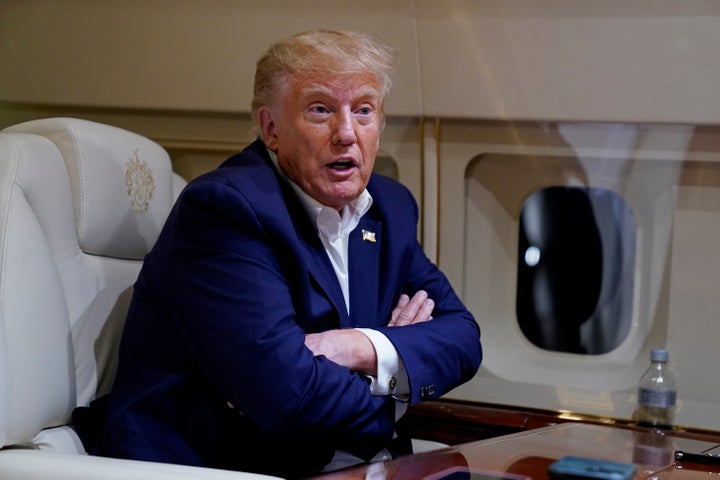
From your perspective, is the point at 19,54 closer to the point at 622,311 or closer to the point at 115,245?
the point at 115,245

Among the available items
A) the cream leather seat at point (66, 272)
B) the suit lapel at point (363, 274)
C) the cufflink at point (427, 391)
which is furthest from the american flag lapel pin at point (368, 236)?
the cream leather seat at point (66, 272)

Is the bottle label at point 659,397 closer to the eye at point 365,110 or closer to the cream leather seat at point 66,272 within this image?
the eye at point 365,110

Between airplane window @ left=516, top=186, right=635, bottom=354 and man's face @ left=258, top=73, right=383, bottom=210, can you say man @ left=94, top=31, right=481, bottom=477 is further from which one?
airplane window @ left=516, top=186, right=635, bottom=354

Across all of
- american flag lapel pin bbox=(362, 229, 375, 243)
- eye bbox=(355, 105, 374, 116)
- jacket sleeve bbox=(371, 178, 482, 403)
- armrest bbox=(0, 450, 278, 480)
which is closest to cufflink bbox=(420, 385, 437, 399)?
jacket sleeve bbox=(371, 178, 482, 403)

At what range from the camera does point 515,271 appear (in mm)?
3096

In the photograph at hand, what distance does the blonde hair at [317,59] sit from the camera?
2.26 meters

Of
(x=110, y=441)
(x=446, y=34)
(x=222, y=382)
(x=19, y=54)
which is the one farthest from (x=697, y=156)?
(x=19, y=54)

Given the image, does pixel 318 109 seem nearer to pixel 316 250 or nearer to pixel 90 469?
pixel 316 250

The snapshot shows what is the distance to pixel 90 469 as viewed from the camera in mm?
1951

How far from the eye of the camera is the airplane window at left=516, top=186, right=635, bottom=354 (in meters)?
3.00

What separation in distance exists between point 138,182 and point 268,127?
1.29 feet

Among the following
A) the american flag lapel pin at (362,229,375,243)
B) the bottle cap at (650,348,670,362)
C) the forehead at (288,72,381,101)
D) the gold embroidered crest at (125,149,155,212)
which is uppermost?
the forehead at (288,72,381,101)

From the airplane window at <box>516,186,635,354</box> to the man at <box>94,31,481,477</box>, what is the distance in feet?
2.27

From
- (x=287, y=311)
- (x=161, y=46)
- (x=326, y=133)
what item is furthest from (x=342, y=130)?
(x=161, y=46)
